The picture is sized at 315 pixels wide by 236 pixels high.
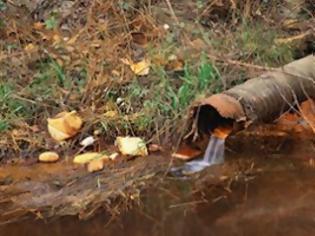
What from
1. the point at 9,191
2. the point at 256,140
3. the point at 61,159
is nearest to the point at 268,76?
the point at 256,140

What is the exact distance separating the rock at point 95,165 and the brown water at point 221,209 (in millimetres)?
331

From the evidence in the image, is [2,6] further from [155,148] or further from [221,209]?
[221,209]

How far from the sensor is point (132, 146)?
3.64 meters

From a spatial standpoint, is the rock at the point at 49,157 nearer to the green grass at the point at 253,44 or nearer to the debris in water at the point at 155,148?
the debris in water at the point at 155,148

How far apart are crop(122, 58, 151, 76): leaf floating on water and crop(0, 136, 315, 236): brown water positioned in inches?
33.9

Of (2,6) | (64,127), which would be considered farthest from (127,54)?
(2,6)

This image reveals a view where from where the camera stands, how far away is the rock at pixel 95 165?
3.51 meters

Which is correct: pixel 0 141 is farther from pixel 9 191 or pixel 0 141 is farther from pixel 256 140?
pixel 256 140

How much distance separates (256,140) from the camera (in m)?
3.75

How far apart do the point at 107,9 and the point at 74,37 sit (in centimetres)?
30

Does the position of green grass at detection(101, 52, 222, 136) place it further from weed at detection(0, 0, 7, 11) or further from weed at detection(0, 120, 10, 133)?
weed at detection(0, 0, 7, 11)

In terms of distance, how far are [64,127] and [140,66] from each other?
64 centimetres

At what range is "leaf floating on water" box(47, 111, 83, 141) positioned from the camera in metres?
3.75

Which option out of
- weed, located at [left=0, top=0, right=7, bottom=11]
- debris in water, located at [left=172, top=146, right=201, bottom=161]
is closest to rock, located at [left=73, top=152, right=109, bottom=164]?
debris in water, located at [left=172, top=146, right=201, bottom=161]
